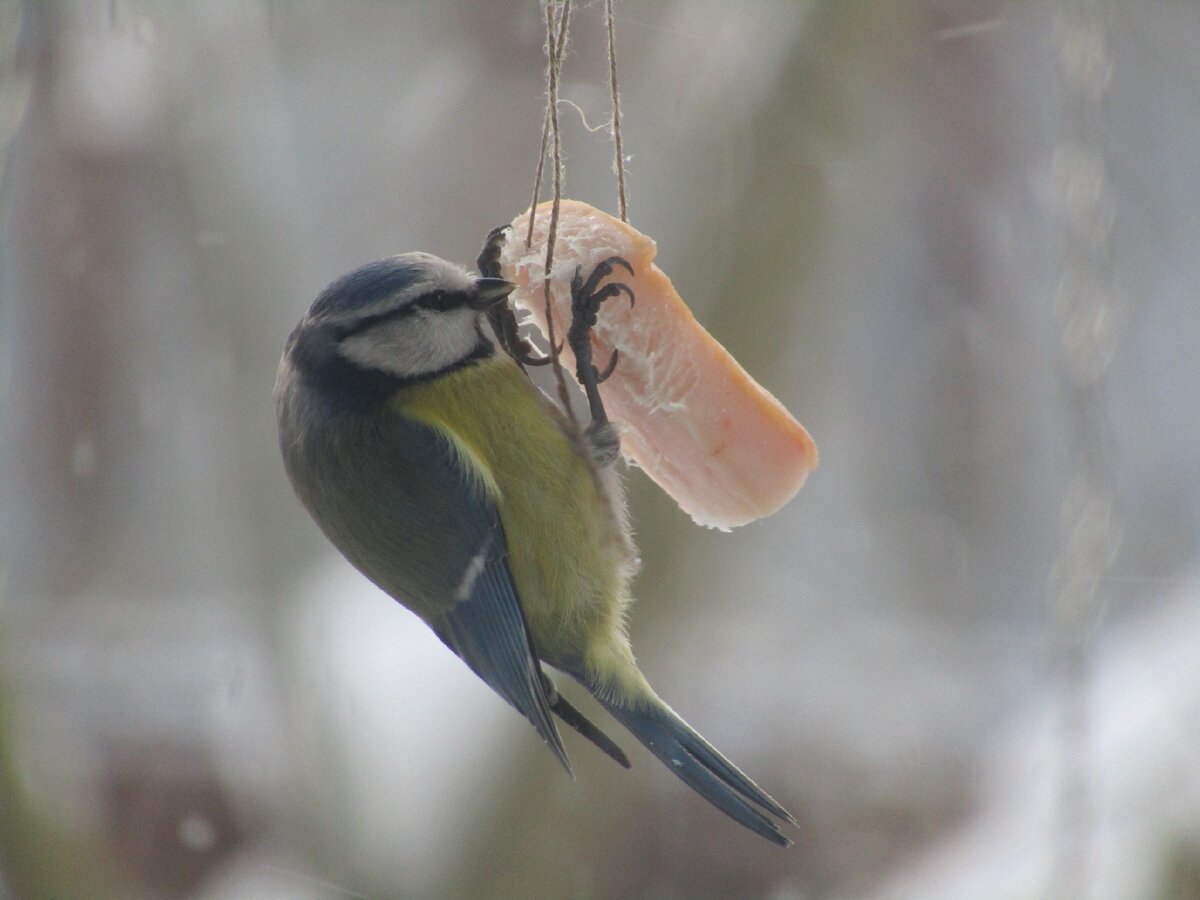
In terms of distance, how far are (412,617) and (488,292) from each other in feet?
6.31

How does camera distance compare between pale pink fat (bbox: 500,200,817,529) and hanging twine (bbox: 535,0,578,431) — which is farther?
pale pink fat (bbox: 500,200,817,529)

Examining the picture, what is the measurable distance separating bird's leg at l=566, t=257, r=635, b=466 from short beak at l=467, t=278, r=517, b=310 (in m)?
0.07

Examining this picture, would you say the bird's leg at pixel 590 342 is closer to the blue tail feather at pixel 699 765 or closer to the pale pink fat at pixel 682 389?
the pale pink fat at pixel 682 389

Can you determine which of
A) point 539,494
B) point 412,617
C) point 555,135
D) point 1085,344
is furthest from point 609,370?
point 412,617

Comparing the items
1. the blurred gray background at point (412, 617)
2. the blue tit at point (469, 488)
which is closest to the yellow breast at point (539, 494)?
the blue tit at point (469, 488)

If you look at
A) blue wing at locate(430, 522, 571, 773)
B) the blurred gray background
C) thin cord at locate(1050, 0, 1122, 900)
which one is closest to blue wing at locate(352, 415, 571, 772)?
blue wing at locate(430, 522, 571, 773)

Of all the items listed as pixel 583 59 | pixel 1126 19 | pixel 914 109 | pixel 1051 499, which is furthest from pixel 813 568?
pixel 1126 19

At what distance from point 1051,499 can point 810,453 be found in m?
3.21

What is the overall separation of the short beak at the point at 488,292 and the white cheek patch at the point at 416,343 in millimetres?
19

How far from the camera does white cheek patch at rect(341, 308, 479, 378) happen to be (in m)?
1.15

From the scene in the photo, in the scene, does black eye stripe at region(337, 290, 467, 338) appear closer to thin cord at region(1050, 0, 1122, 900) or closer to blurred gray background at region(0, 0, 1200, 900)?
thin cord at region(1050, 0, 1122, 900)

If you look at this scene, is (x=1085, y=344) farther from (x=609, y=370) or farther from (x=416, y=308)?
(x=416, y=308)

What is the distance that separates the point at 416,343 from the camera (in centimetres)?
118

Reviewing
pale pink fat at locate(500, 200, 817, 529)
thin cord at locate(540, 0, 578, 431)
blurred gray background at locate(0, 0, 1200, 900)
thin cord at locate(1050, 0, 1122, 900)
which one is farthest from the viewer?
blurred gray background at locate(0, 0, 1200, 900)
